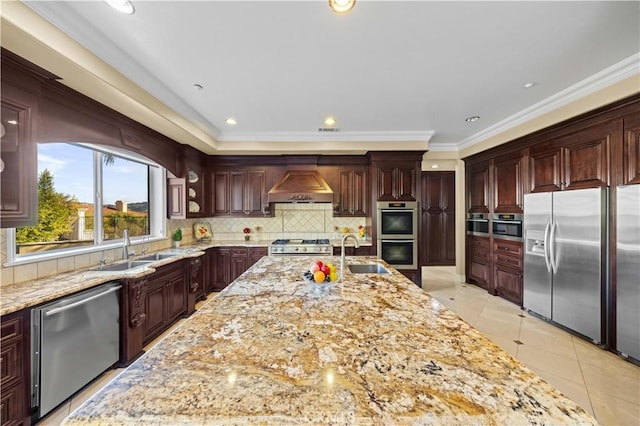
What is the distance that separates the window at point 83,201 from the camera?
2.25m

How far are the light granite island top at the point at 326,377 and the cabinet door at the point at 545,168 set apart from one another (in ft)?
10.3

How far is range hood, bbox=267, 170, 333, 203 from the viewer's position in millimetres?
4379

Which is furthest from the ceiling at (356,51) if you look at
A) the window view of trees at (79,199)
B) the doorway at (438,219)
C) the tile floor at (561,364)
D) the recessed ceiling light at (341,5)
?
the doorway at (438,219)

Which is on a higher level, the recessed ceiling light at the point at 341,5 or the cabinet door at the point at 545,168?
the recessed ceiling light at the point at 341,5

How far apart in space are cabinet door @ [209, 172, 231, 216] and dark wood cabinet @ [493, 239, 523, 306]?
4.81 meters

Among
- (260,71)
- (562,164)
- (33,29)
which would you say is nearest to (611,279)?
(562,164)

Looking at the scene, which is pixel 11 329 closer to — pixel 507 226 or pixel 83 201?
pixel 83 201

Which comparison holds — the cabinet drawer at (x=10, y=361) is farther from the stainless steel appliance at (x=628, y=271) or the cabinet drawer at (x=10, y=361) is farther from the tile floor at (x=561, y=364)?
the stainless steel appliance at (x=628, y=271)

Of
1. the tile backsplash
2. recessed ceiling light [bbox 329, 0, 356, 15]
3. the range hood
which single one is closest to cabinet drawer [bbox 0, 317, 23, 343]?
recessed ceiling light [bbox 329, 0, 356, 15]

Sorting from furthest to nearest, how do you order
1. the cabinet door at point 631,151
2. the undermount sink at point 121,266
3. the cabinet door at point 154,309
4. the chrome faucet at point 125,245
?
the chrome faucet at point 125,245 < the cabinet door at point 154,309 < the undermount sink at point 121,266 < the cabinet door at point 631,151

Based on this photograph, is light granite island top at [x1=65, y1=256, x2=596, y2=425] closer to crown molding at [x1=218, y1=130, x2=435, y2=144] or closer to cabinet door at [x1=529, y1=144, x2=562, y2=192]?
cabinet door at [x1=529, y1=144, x2=562, y2=192]

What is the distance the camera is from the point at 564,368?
2307 mm

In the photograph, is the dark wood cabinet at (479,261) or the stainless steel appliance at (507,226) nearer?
the stainless steel appliance at (507,226)

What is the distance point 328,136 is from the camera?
416cm
